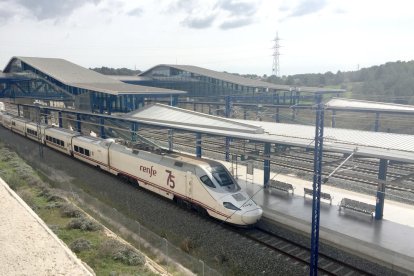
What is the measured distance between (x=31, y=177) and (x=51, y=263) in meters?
14.6

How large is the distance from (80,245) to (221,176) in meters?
8.00

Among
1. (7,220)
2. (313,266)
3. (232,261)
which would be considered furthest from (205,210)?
(7,220)

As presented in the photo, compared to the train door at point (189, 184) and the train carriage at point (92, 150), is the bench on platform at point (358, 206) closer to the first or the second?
the train door at point (189, 184)

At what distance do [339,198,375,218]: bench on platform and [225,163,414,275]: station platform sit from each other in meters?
0.26

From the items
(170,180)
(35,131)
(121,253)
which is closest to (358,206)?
(170,180)

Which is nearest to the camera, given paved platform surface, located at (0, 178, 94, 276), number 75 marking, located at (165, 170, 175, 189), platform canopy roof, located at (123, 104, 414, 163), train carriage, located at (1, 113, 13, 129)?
paved platform surface, located at (0, 178, 94, 276)

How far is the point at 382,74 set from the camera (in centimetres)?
10288

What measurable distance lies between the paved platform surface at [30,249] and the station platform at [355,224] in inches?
432

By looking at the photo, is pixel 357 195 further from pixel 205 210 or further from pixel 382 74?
pixel 382 74

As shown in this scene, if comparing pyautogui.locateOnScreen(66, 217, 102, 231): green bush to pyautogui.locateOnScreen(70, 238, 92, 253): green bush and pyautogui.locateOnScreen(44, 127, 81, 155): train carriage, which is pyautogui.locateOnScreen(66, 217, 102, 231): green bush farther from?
pyautogui.locateOnScreen(44, 127, 81, 155): train carriage

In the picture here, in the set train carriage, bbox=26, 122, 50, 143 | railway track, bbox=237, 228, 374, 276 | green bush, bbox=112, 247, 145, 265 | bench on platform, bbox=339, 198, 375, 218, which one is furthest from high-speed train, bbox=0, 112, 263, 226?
train carriage, bbox=26, 122, 50, 143

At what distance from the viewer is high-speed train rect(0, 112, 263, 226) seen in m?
17.8

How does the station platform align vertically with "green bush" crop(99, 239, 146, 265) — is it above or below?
below

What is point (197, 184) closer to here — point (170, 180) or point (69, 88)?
point (170, 180)
